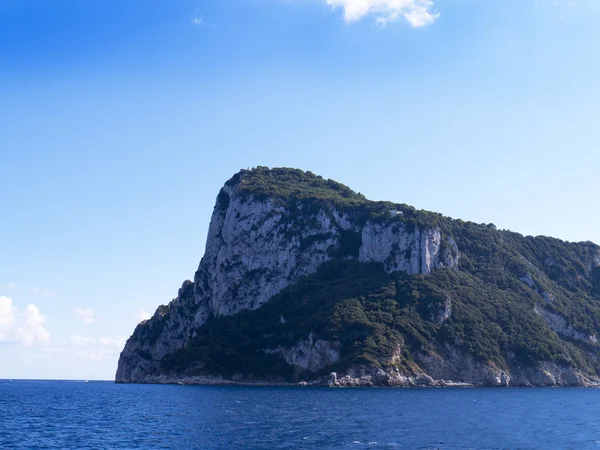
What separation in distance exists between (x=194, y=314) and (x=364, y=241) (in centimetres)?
4928

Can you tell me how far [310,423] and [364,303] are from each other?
3226 inches

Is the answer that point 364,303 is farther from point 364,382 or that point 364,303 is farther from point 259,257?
point 259,257

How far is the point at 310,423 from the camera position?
64.4 meters

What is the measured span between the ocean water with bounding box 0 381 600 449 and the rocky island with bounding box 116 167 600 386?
35152 mm

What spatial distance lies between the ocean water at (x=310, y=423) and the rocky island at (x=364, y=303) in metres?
35.2

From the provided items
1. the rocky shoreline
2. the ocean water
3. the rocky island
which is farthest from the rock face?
the ocean water

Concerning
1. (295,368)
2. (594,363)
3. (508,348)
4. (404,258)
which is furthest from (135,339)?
(594,363)

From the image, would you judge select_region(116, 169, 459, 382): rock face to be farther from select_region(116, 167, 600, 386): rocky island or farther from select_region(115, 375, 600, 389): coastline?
select_region(115, 375, 600, 389): coastline

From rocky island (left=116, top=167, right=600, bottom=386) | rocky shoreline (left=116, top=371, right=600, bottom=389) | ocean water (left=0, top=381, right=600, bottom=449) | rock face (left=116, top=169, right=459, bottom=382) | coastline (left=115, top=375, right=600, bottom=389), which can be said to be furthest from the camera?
rock face (left=116, top=169, right=459, bottom=382)

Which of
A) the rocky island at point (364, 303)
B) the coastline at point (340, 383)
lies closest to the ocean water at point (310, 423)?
the coastline at point (340, 383)

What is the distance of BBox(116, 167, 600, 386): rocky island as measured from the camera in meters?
134

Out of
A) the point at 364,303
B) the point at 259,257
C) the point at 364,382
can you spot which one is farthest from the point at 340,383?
the point at 259,257

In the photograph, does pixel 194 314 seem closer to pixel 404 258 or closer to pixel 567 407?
pixel 404 258

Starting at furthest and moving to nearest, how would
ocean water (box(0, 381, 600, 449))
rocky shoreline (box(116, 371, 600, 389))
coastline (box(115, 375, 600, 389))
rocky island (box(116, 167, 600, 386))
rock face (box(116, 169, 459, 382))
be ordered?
rock face (box(116, 169, 459, 382))
rocky island (box(116, 167, 600, 386))
coastline (box(115, 375, 600, 389))
rocky shoreline (box(116, 371, 600, 389))
ocean water (box(0, 381, 600, 449))
